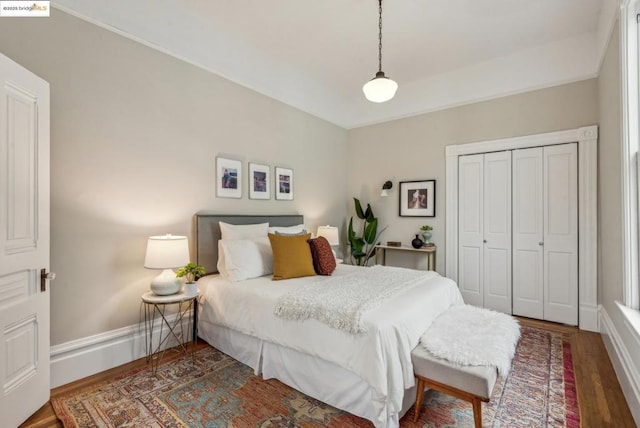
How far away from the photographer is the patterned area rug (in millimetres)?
1853

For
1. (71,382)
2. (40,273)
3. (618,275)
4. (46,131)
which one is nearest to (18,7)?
(46,131)

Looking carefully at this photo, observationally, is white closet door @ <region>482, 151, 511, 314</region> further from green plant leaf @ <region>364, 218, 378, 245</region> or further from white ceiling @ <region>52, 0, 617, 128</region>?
green plant leaf @ <region>364, 218, 378, 245</region>

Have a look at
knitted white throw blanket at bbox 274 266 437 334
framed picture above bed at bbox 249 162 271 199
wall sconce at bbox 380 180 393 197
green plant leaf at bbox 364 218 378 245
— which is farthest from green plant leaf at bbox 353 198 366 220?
knitted white throw blanket at bbox 274 266 437 334

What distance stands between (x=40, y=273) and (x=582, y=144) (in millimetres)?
5000

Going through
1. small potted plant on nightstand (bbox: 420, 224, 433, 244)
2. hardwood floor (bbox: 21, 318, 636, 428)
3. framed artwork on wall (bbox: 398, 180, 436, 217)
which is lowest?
hardwood floor (bbox: 21, 318, 636, 428)

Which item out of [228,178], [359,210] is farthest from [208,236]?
[359,210]

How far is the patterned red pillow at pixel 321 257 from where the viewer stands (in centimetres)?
302

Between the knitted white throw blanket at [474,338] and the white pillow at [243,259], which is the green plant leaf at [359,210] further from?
the knitted white throw blanket at [474,338]

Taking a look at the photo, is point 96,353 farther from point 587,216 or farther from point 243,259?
point 587,216

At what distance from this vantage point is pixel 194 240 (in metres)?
3.05

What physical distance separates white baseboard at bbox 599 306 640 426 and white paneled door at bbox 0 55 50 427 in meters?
3.56

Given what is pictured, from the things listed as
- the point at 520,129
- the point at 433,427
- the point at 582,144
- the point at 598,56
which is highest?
the point at 598,56

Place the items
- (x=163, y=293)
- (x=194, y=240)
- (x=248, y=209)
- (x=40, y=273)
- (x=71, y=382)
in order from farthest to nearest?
(x=248, y=209), (x=194, y=240), (x=163, y=293), (x=71, y=382), (x=40, y=273)

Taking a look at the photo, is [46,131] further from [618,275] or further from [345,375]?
[618,275]
